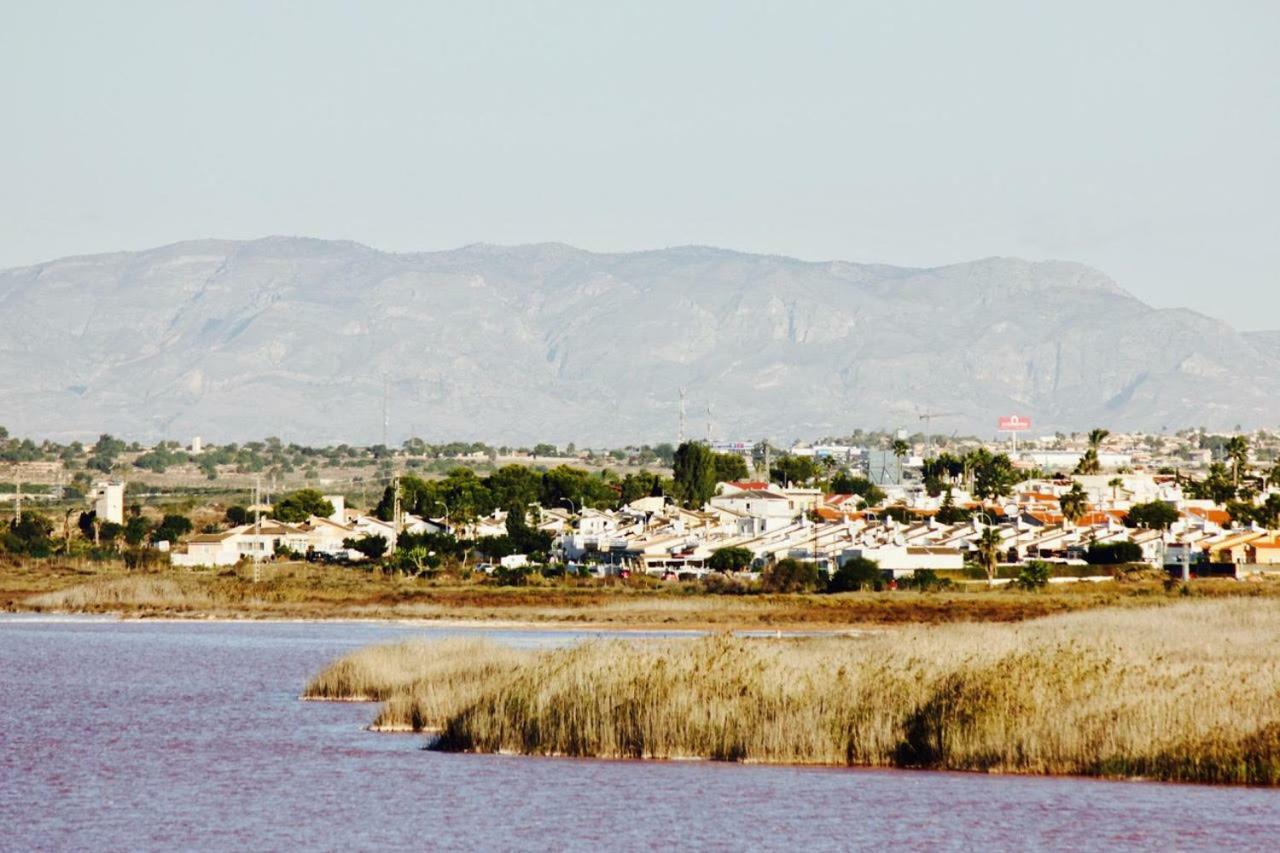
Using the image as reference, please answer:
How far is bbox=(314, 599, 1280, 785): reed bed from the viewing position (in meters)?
37.2

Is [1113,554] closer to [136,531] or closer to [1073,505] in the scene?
[1073,505]

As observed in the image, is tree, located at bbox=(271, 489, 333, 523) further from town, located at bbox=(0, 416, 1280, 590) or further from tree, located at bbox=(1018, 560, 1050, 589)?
tree, located at bbox=(1018, 560, 1050, 589)

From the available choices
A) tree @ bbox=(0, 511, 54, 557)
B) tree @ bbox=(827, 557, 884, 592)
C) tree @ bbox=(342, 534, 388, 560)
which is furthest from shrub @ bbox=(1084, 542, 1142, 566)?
tree @ bbox=(0, 511, 54, 557)

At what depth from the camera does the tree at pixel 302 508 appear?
162375 mm

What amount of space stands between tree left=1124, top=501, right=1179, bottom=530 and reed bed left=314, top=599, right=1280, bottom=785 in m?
112

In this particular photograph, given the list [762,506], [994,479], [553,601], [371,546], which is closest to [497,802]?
[553,601]

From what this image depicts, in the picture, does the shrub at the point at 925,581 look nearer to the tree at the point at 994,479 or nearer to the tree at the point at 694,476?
the tree at the point at 994,479

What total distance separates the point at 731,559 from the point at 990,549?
16.4 meters

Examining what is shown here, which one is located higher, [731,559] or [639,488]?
[639,488]

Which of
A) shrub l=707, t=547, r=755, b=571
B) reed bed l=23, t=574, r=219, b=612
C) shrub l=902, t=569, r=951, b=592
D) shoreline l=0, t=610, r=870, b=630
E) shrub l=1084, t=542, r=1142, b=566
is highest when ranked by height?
shrub l=1084, t=542, r=1142, b=566

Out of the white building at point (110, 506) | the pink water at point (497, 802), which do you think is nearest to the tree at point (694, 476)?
the white building at point (110, 506)

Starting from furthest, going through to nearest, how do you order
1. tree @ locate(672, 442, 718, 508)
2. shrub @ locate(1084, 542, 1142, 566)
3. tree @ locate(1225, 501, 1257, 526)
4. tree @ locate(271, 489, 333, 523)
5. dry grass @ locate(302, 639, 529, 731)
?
tree @ locate(672, 442, 718, 508), tree @ locate(271, 489, 333, 523), tree @ locate(1225, 501, 1257, 526), shrub @ locate(1084, 542, 1142, 566), dry grass @ locate(302, 639, 529, 731)

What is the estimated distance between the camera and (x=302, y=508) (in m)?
164

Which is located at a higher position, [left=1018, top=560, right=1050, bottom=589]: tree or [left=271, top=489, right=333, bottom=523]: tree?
[left=271, top=489, right=333, bottom=523]: tree
